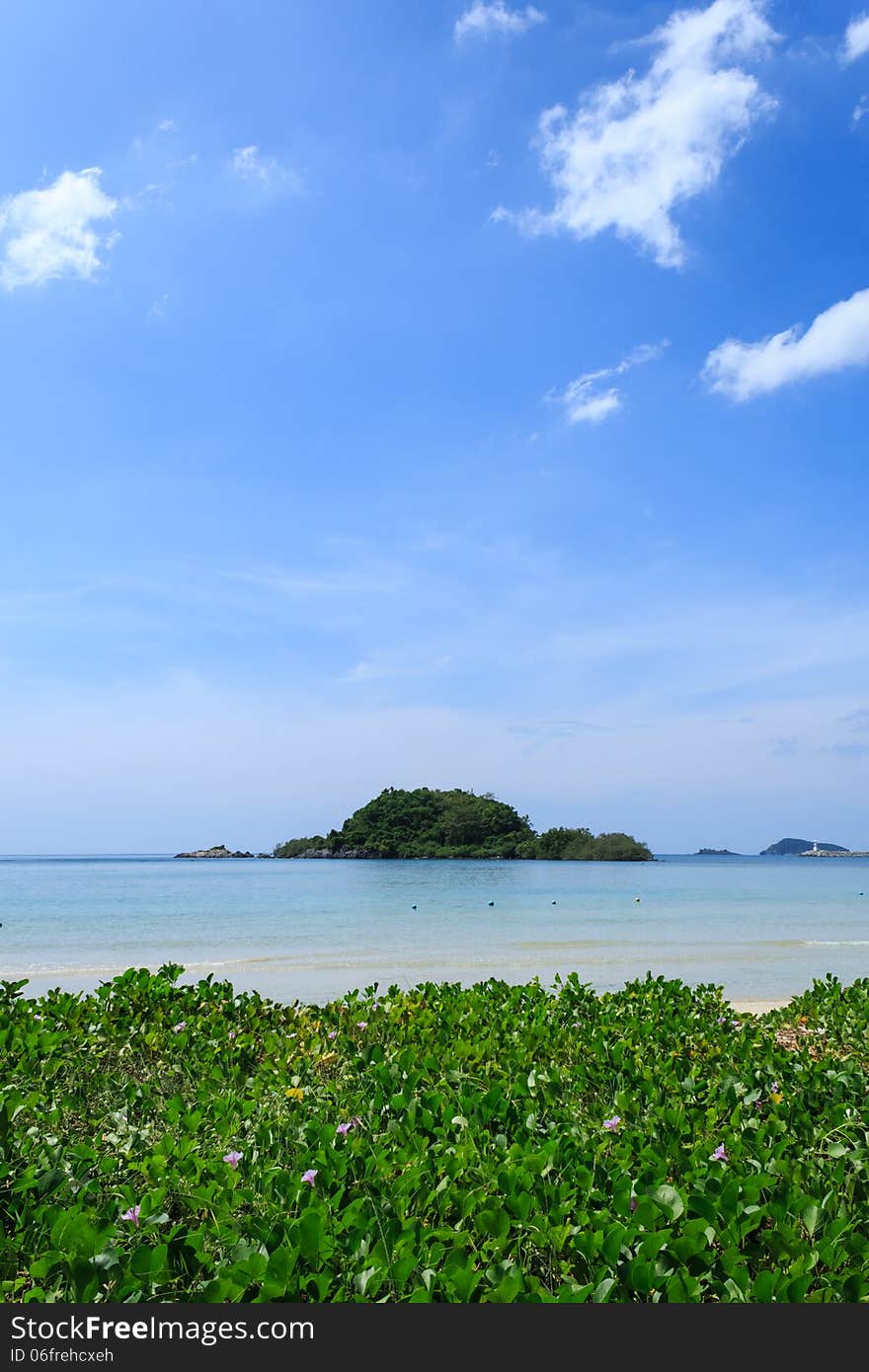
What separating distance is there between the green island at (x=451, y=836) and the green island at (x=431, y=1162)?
9445 cm

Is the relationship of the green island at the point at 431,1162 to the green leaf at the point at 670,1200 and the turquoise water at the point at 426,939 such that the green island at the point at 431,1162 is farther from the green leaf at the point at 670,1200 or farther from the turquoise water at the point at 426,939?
the turquoise water at the point at 426,939

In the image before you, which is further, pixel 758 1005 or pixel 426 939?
pixel 426 939

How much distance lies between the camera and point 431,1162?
292 centimetres

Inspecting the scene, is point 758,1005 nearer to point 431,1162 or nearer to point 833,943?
point 431,1162

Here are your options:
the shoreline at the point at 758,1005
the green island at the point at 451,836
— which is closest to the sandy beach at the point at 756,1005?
the shoreline at the point at 758,1005

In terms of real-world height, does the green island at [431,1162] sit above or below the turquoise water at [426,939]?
above

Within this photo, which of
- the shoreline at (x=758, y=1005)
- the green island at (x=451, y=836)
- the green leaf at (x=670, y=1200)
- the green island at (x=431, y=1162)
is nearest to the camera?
the green island at (x=431, y=1162)

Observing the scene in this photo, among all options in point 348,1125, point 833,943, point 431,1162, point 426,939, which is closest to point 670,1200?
point 431,1162

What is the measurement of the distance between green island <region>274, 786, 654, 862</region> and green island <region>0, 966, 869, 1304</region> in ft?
310

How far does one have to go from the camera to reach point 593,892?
35750 millimetres

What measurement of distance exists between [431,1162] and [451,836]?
100835mm

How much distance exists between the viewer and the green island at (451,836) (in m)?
99.4

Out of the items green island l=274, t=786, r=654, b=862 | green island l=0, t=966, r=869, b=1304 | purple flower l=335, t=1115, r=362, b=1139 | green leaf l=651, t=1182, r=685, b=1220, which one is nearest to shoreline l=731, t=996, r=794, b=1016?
green island l=0, t=966, r=869, b=1304

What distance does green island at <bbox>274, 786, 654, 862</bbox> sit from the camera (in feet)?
326
